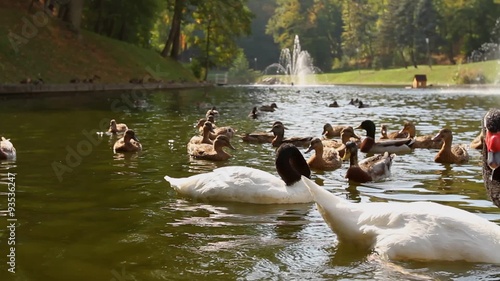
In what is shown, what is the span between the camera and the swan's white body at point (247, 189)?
29.4 feet

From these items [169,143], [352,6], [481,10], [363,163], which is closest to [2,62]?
[169,143]

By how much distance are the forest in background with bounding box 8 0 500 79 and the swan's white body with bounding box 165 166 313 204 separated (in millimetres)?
39423

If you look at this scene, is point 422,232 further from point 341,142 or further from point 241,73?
→ point 241,73

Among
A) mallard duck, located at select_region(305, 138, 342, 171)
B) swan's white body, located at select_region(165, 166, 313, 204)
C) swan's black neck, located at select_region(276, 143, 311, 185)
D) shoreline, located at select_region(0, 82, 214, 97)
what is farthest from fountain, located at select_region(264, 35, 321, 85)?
swan's white body, located at select_region(165, 166, 313, 204)

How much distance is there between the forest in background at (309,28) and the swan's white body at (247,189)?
39423 mm

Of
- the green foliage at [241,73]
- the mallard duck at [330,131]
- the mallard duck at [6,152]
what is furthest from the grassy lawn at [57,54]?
the green foliage at [241,73]

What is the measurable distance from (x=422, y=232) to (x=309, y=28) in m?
126

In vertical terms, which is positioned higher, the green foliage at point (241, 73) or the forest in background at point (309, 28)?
the forest in background at point (309, 28)

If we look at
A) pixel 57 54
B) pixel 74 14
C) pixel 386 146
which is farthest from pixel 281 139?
pixel 74 14

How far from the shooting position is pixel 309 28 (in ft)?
425

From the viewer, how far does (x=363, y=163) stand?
11.6 m

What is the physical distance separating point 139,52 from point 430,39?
57512mm

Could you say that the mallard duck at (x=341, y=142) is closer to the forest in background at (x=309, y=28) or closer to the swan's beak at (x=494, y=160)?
the swan's beak at (x=494, y=160)

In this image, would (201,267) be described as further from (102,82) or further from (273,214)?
(102,82)
